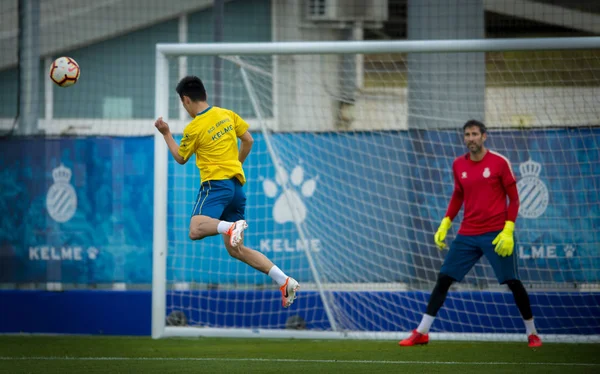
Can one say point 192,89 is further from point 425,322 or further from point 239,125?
point 425,322

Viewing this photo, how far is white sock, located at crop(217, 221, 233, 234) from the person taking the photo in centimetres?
703

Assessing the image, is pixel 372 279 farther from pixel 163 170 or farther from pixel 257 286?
pixel 163 170

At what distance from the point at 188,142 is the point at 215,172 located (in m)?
0.34

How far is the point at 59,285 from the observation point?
9.95 metres

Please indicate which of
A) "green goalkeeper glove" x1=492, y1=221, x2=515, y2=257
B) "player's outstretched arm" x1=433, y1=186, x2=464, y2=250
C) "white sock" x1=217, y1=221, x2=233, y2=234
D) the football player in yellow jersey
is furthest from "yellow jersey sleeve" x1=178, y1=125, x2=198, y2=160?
"green goalkeeper glove" x1=492, y1=221, x2=515, y2=257

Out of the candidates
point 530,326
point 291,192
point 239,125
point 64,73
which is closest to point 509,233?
point 530,326

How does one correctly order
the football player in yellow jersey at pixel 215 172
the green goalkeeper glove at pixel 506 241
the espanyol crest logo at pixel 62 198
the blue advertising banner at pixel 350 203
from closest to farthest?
the football player in yellow jersey at pixel 215 172
the green goalkeeper glove at pixel 506 241
the blue advertising banner at pixel 350 203
the espanyol crest logo at pixel 62 198

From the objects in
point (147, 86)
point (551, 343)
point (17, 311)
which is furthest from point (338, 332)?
point (147, 86)

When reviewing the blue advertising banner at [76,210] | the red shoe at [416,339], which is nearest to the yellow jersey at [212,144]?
the red shoe at [416,339]

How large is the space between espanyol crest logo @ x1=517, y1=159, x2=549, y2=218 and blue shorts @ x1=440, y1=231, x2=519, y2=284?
1453 millimetres

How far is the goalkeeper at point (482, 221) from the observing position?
803cm

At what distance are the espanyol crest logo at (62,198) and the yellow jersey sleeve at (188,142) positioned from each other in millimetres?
2995

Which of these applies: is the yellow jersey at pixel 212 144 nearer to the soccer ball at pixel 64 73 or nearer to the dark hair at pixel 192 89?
the dark hair at pixel 192 89

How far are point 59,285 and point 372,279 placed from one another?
3.47m
